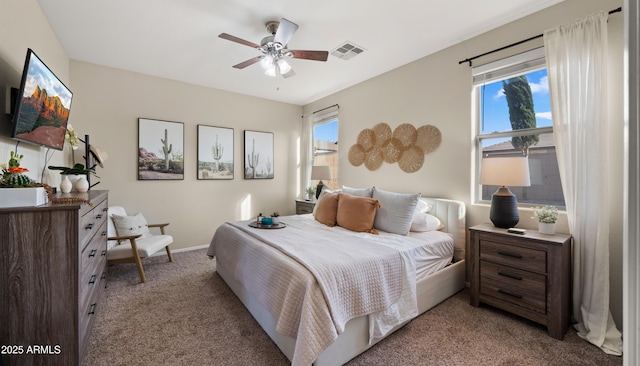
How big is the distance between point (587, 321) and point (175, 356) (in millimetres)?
3022

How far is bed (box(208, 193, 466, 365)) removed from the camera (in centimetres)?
156

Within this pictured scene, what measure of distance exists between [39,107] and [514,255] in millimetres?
3840

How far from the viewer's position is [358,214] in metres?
2.80

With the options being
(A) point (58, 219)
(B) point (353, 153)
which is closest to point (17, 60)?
(A) point (58, 219)

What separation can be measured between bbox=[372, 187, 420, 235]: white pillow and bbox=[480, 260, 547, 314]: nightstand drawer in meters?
0.74

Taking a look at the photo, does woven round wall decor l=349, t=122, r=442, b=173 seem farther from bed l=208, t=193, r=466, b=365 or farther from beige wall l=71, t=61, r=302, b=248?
beige wall l=71, t=61, r=302, b=248

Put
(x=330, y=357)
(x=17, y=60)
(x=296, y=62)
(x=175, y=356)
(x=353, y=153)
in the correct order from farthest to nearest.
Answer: (x=353, y=153) < (x=296, y=62) < (x=17, y=60) < (x=175, y=356) < (x=330, y=357)

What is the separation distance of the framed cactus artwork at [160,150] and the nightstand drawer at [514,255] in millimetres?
4184

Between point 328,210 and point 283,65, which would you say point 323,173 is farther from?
point 283,65

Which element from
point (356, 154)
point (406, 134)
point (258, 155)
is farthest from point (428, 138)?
point (258, 155)

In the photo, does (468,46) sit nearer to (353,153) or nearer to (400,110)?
(400,110)

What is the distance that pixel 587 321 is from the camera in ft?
6.49

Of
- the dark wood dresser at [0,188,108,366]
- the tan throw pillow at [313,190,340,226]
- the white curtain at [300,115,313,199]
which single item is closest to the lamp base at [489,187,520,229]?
the tan throw pillow at [313,190,340,226]

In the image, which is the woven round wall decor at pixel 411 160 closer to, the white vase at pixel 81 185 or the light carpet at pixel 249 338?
the light carpet at pixel 249 338
